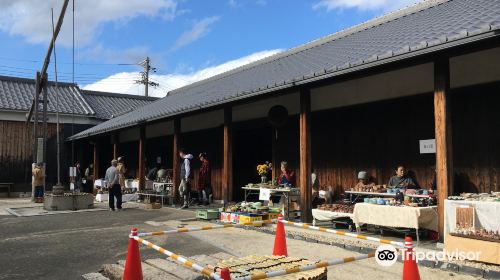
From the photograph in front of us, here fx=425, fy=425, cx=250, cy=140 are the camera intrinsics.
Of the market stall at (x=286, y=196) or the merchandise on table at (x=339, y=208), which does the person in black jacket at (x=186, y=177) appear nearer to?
the market stall at (x=286, y=196)

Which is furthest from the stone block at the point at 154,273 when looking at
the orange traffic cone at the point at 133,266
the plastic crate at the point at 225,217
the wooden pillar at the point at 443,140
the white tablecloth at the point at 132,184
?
the white tablecloth at the point at 132,184

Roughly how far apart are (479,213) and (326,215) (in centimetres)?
313

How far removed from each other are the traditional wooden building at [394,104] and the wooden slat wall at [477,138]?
18 mm

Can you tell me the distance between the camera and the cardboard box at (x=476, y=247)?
17.7ft

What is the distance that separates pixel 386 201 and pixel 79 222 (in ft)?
24.1

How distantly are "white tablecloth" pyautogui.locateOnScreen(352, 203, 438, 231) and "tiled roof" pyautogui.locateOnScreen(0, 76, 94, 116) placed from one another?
69.8 ft

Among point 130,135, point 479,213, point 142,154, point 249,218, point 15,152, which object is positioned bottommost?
point 249,218

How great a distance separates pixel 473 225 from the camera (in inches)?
231

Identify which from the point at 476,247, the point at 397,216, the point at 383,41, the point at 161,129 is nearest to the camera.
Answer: the point at 476,247

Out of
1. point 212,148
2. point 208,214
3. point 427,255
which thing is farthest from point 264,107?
point 427,255

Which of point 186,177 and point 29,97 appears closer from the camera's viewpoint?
point 186,177

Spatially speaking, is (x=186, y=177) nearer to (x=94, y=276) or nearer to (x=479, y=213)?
(x=94, y=276)

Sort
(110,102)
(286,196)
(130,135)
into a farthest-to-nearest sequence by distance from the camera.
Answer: (110,102) → (130,135) → (286,196)

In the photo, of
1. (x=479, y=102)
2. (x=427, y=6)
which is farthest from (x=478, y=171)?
(x=427, y=6)
